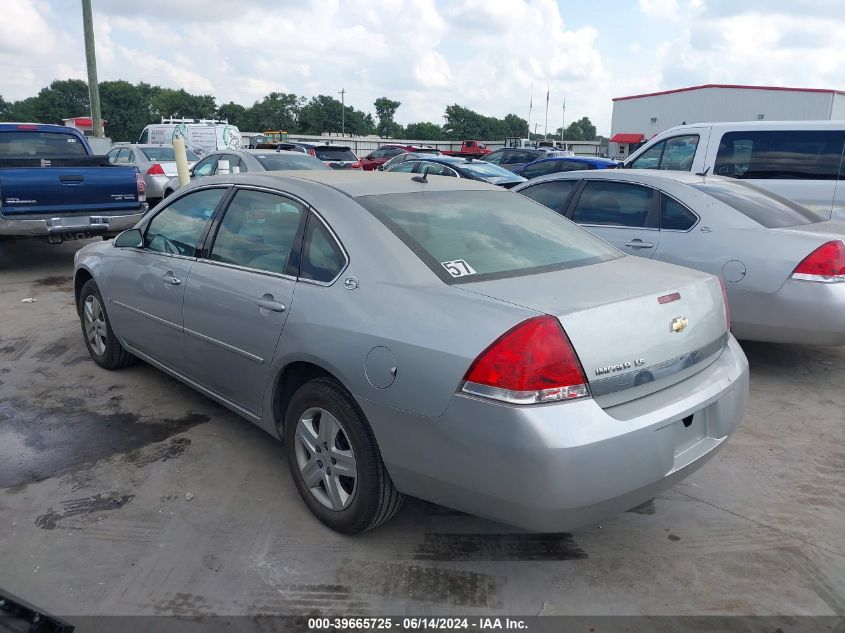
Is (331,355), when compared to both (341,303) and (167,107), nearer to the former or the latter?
(341,303)

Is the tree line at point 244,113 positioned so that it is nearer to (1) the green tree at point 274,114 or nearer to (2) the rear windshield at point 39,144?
(1) the green tree at point 274,114

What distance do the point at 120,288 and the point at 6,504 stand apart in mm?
1684

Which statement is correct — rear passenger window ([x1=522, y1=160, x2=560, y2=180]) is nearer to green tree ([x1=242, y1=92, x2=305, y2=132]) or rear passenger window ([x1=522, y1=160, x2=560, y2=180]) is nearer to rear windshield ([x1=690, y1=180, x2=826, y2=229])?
rear windshield ([x1=690, y1=180, x2=826, y2=229])

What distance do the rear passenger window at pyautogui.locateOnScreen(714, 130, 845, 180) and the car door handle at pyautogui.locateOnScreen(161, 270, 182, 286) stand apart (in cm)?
668

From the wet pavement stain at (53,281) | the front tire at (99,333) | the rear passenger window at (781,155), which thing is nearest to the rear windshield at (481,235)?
the front tire at (99,333)

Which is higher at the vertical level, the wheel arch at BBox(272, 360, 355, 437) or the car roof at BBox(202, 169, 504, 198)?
the car roof at BBox(202, 169, 504, 198)

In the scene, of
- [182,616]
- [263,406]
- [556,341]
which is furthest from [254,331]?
[556,341]

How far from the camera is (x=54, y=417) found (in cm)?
427

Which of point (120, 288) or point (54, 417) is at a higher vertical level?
point (120, 288)

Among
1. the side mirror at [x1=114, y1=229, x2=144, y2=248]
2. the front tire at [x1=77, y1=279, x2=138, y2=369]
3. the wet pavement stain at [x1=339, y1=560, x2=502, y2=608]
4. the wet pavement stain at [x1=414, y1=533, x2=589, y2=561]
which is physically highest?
the side mirror at [x1=114, y1=229, x2=144, y2=248]

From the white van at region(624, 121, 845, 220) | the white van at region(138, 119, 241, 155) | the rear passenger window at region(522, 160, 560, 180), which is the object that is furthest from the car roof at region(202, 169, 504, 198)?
the white van at region(138, 119, 241, 155)

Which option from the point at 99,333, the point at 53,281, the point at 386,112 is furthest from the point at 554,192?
the point at 386,112

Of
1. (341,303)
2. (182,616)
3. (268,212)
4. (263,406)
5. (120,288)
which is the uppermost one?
(268,212)

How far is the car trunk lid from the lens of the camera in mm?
2414
